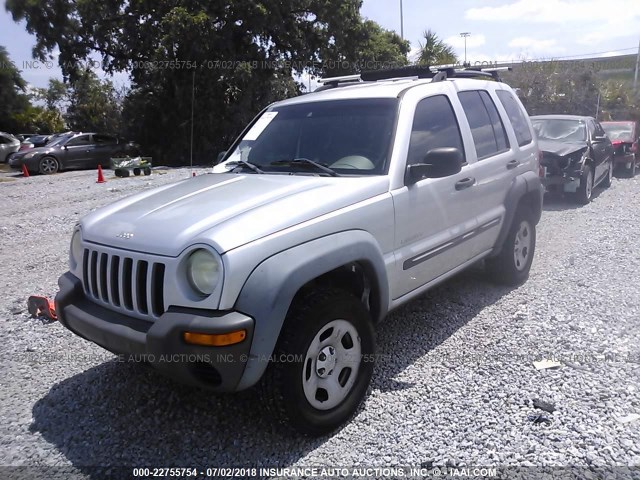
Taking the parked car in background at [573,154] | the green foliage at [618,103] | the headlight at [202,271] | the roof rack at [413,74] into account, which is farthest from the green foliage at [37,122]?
the headlight at [202,271]

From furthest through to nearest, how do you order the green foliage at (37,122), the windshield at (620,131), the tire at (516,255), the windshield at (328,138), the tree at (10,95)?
the green foliage at (37,122) → the tree at (10,95) → the windshield at (620,131) → the tire at (516,255) → the windshield at (328,138)

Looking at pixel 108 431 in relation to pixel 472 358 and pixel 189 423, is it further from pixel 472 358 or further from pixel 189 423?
pixel 472 358

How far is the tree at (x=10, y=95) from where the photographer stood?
34594 millimetres

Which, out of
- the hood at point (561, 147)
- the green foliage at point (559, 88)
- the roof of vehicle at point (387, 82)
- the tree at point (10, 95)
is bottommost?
the hood at point (561, 147)

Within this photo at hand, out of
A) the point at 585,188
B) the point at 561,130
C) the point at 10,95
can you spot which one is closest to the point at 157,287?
the point at 585,188

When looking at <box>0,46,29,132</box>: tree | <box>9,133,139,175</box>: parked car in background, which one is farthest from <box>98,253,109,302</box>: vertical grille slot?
<box>0,46,29,132</box>: tree

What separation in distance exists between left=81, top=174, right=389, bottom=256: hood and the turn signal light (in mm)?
398

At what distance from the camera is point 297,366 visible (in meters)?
2.77

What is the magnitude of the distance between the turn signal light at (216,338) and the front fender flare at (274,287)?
0.09m

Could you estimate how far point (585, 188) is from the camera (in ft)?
32.0

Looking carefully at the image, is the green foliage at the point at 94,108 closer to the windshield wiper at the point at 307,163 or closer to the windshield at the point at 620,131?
the windshield at the point at 620,131

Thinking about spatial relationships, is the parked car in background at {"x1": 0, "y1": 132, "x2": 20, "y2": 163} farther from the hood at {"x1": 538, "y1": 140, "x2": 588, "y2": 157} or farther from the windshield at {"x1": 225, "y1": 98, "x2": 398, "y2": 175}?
the windshield at {"x1": 225, "y1": 98, "x2": 398, "y2": 175}

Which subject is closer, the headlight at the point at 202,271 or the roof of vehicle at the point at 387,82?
the headlight at the point at 202,271

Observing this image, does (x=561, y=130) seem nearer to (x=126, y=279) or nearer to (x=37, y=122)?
(x=126, y=279)
